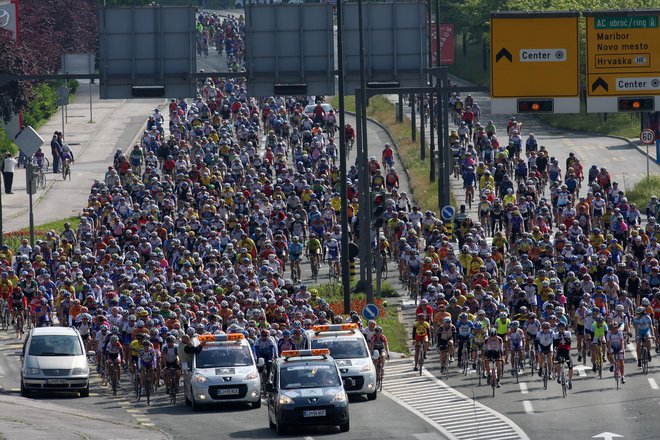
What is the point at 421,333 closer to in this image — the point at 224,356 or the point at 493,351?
the point at 493,351

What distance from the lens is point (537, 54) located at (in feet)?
153

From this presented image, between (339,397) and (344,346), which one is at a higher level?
(344,346)

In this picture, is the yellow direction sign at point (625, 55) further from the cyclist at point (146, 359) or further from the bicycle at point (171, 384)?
the cyclist at point (146, 359)

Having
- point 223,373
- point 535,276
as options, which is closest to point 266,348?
point 223,373

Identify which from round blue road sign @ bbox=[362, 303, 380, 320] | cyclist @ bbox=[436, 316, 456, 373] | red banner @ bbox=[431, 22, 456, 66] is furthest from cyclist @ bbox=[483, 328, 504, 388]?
red banner @ bbox=[431, 22, 456, 66]

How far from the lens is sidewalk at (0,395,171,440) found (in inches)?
1253

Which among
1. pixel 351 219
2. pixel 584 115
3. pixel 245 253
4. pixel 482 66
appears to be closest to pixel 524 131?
pixel 584 115

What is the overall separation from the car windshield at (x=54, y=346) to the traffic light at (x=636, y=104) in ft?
52.3

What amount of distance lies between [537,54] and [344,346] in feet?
43.3

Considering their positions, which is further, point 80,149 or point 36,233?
point 80,149

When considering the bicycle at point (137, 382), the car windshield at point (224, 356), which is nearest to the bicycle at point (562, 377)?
the car windshield at point (224, 356)

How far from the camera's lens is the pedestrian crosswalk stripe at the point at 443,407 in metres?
32.3

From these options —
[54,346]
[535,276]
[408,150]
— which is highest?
[408,150]

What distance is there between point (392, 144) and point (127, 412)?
42546 mm
